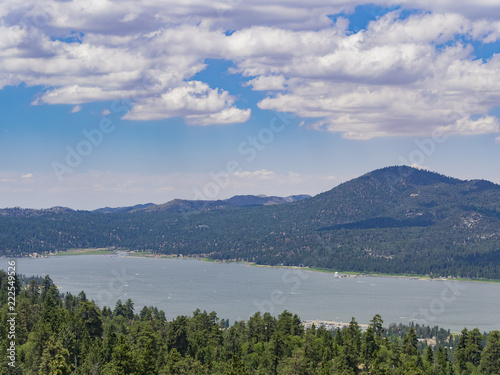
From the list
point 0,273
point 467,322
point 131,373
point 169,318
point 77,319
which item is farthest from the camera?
point 467,322

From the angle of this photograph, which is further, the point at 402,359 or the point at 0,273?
the point at 0,273

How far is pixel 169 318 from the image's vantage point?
173 m

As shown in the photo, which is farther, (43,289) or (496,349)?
(43,289)

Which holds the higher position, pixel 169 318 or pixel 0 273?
pixel 0 273

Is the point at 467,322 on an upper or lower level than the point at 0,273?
lower

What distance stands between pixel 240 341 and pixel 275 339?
49.2ft

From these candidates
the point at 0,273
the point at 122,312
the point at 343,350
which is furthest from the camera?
the point at 0,273

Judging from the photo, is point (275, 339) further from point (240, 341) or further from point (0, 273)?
point (0, 273)

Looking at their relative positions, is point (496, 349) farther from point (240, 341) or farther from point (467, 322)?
point (467, 322)

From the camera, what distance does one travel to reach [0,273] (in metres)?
156

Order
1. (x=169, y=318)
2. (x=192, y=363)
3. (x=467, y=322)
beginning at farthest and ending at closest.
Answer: (x=467, y=322)
(x=169, y=318)
(x=192, y=363)

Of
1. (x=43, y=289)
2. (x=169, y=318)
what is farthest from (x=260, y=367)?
(x=169, y=318)

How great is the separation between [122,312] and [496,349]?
7646 centimetres

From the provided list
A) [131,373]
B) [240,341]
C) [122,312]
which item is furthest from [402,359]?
[122,312]
